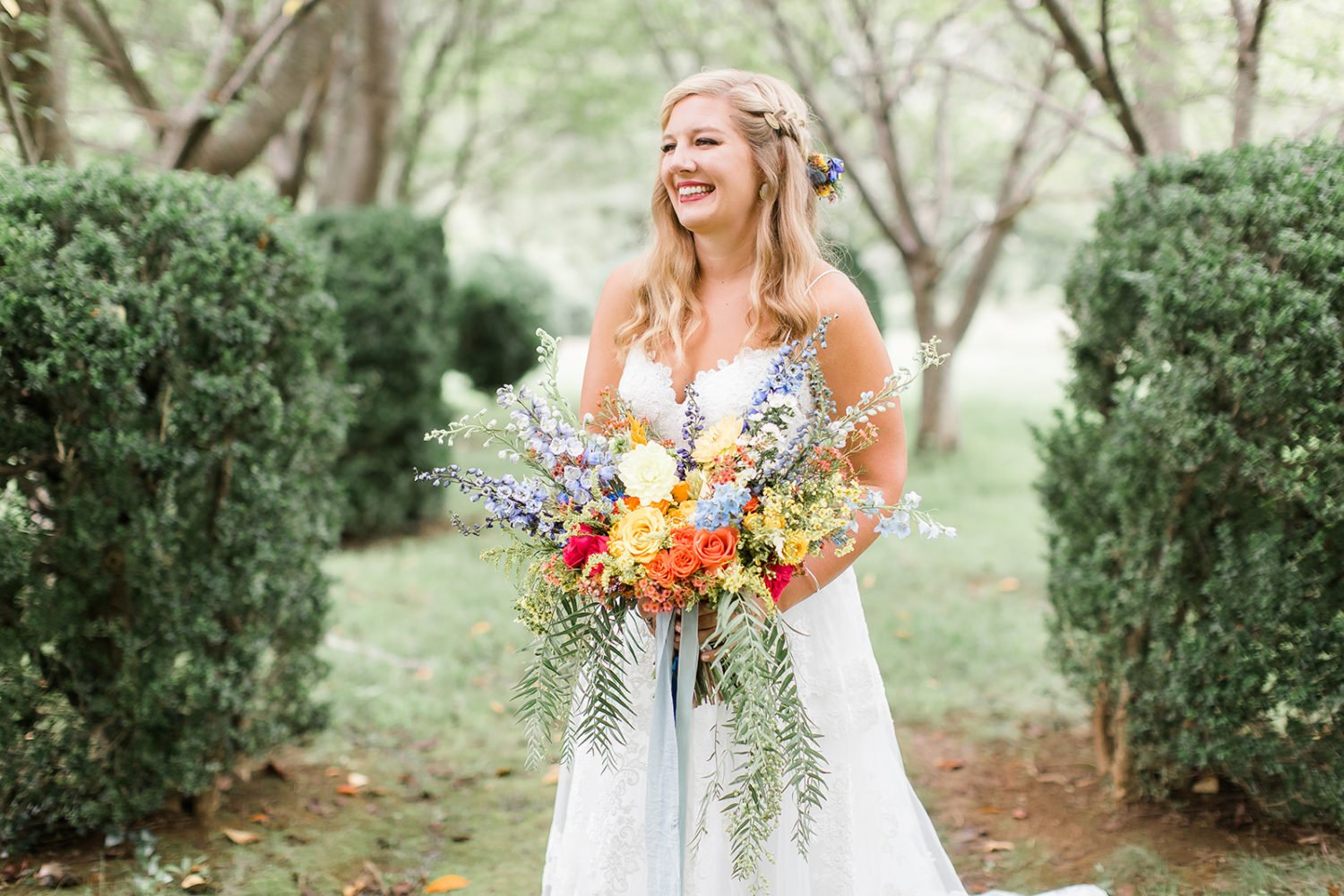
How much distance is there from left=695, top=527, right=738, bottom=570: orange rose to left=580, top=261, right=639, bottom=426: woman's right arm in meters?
0.93

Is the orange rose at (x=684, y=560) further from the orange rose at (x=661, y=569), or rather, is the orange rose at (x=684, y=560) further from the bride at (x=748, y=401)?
the bride at (x=748, y=401)

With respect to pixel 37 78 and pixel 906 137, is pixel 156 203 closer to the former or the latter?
pixel 37 78

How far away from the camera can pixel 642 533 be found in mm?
2303

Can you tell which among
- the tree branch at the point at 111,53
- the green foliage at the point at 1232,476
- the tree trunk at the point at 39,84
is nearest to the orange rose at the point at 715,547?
the green foliage at the point at 1232,476

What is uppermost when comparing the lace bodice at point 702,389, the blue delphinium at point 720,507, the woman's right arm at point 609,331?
the woman's right arm at point 609,331

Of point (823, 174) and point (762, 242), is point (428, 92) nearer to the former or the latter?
point (823, 174)

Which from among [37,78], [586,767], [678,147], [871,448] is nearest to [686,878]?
[586,767]

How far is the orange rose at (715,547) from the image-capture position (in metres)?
2.26

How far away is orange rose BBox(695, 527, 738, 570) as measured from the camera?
7.41 feet

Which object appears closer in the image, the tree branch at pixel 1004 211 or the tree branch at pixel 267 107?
the tree branch at pixel 267 107

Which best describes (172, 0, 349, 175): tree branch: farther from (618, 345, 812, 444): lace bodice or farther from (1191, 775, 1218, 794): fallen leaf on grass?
(1191, 775, 1218, 794): fallen leaf on grass

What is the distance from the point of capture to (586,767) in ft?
9.65

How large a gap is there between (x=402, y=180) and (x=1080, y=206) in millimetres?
13149

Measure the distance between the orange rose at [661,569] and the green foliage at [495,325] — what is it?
9.96 m
